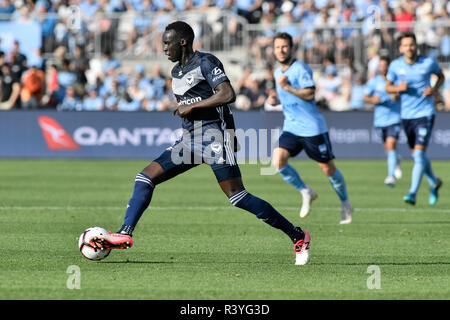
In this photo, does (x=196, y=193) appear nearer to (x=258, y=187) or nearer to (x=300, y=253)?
(x=258, y=187)

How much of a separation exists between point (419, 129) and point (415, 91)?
2.11ft

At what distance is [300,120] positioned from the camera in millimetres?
12492

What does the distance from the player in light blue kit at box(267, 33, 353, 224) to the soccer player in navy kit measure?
3445 mm

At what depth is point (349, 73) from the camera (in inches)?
1065

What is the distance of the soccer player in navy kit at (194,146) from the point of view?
28.2 feet

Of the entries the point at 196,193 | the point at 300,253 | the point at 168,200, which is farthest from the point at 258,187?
the point at 300,253

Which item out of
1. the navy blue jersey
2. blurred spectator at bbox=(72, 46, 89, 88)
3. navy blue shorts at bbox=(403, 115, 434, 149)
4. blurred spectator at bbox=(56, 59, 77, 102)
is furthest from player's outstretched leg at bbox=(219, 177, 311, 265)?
blurred spectator at bbox=(72, 46, 89, 88)

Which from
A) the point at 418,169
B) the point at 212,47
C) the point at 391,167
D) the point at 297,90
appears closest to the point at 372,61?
the point at 212,47

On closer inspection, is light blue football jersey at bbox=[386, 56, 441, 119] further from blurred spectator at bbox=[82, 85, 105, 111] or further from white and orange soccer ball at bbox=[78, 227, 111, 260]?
blurred spectator at bbox=[82, 85, 105, 111]

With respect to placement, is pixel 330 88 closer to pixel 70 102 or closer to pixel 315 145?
pixel 70 102

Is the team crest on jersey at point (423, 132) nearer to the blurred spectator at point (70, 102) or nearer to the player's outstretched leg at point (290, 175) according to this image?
the player's outstretched leg at point (290, 175)

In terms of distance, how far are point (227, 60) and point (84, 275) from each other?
68.7 ft

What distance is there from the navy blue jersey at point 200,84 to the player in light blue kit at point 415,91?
6.10 meters

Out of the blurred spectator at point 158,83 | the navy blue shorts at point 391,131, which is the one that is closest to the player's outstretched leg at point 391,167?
the navy blue shorts at point 391,131
